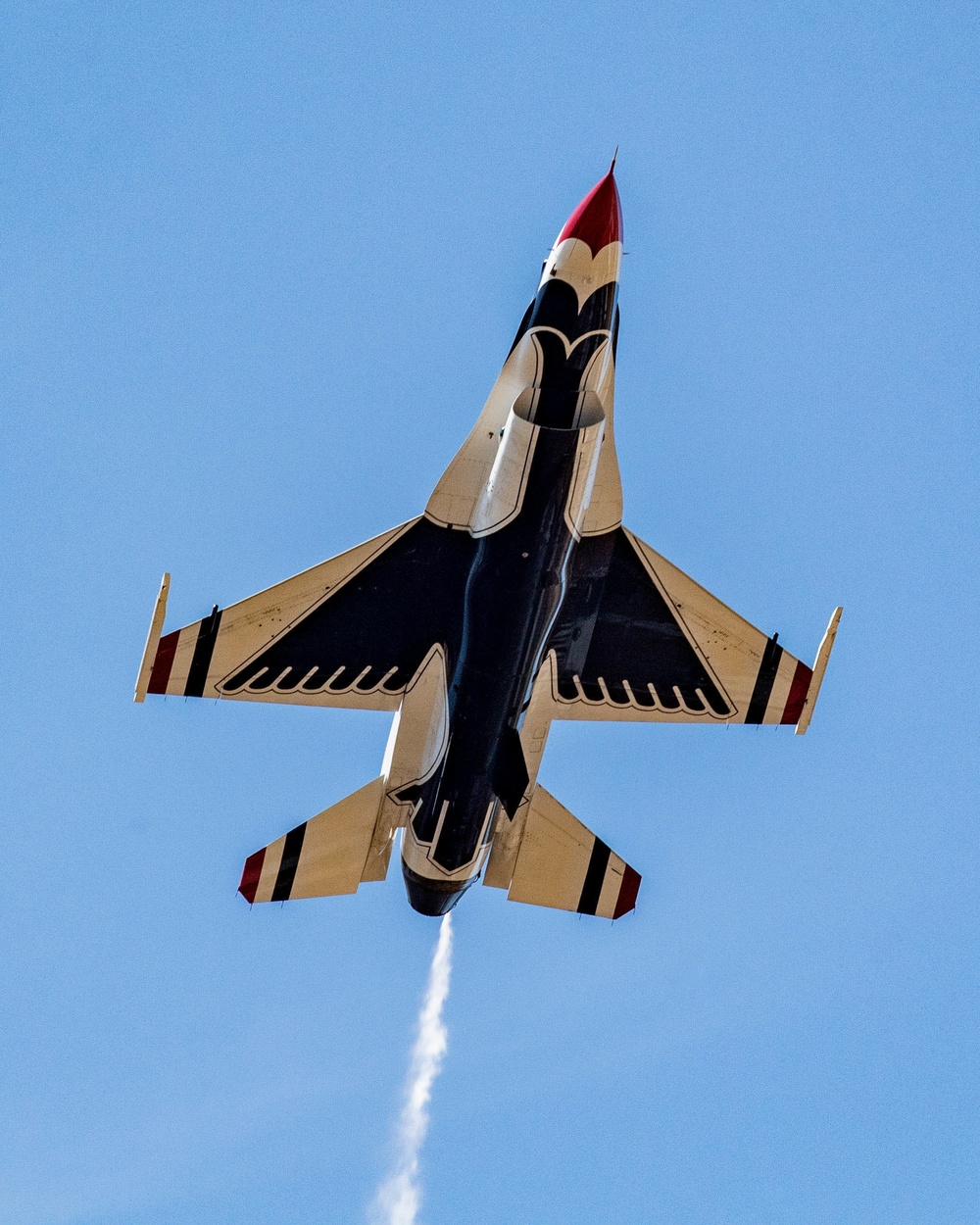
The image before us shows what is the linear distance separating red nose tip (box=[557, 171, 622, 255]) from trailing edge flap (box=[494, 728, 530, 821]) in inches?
332

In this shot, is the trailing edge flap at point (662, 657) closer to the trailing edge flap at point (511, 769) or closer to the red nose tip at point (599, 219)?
the trailing edge flap at point (511, 769)

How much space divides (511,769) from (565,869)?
378cm

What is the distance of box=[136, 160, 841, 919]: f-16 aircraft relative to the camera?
27219mm

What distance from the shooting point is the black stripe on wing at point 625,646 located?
30.4m

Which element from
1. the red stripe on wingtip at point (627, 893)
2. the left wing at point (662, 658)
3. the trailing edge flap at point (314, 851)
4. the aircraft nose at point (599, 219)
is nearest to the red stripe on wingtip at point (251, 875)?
the trailing edge flap at point (314, 851)

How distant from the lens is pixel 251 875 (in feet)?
102

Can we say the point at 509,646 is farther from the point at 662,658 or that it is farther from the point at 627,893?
the point at 627,893

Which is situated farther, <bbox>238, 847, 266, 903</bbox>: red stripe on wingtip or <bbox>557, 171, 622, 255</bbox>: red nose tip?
<bbox>238, 847, 266, 903</bbox>: red stripe on wingtip

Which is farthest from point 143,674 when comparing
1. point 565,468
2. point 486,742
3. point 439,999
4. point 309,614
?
point 439,999

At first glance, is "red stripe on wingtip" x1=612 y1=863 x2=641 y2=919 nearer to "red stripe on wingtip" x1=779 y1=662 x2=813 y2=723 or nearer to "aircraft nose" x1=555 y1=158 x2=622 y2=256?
"red stripe on wingtip" x1=779 y1=662 x2=813 y2=723

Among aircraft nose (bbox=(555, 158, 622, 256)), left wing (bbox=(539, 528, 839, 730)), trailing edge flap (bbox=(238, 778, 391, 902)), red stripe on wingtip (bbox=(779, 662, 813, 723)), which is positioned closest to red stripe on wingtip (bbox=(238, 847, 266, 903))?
trailing edge flap (bbox=(238, 778, 391, 902))

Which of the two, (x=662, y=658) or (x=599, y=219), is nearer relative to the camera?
(x=599, y=219)

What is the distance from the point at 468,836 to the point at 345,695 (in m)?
3.47

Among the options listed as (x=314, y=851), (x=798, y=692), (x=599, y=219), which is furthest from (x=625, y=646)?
(x=599, y=219)
